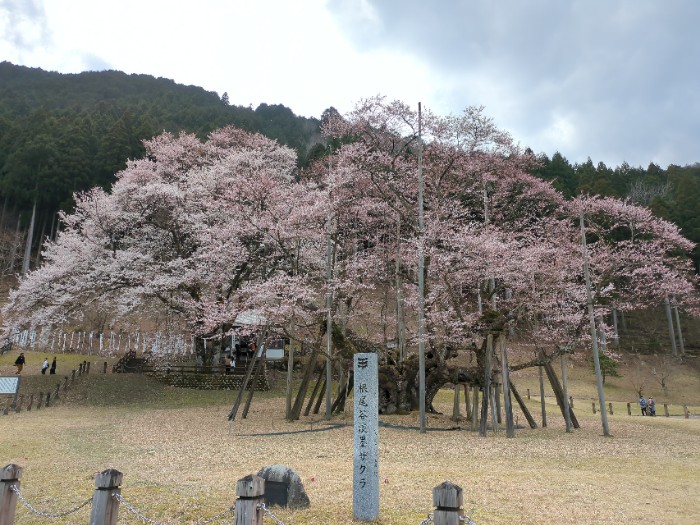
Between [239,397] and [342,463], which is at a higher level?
[239,397]

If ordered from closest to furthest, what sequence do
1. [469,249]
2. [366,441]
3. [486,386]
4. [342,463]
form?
[366,441] < [342,463] < [486,386] < [469,249]

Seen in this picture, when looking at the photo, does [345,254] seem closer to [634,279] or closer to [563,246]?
[563,246]

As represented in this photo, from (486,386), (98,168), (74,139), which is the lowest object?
(486,386)

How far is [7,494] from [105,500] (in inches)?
48.0

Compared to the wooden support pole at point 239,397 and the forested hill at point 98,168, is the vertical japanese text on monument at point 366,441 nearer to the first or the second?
the wooden support pole at point 239,397

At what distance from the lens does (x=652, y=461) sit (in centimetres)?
983

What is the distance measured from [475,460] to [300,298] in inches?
323

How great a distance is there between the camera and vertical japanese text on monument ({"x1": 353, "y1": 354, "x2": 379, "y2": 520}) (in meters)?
5.30

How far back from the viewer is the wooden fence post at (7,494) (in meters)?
4.71

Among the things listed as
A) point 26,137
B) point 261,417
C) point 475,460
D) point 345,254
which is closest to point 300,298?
point 261,417

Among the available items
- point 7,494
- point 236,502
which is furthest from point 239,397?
point 236,502

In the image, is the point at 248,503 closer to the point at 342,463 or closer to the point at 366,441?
the point at 366,441

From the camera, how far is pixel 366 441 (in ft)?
18.5

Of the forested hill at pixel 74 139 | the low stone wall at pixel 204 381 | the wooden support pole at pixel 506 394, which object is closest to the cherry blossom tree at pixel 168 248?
the low stone wall at pixel 204 381
